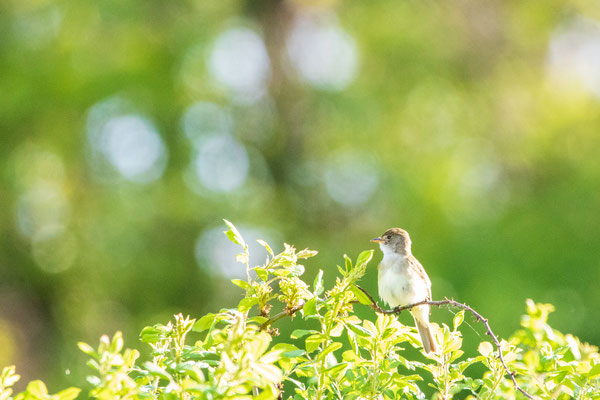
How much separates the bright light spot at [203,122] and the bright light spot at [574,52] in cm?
746

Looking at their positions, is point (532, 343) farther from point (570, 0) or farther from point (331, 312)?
point (570, 0)

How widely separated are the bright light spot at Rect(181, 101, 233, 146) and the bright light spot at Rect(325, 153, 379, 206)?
2237 millimetres

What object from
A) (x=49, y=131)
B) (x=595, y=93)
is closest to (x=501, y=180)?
(x=595, y=93)

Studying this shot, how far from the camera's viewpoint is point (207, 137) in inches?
593

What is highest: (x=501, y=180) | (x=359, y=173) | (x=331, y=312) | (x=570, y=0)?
(x=570, y=0)

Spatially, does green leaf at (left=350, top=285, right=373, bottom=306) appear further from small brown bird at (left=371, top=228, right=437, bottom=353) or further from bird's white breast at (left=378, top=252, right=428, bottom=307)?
bird's white breast at (left=378, top=252, right=428, bottom=307)

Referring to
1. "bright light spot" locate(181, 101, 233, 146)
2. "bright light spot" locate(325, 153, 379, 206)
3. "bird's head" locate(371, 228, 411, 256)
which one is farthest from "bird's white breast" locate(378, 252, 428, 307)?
"bright light spot" locate(181, 101, 233, 146)

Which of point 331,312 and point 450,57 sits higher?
Result: point 450,57

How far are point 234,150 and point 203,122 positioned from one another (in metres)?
0.84

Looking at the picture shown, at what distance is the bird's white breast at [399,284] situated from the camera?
475 centimetres

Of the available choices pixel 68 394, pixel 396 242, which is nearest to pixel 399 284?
pixel 396 242

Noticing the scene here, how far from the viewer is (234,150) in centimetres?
1538

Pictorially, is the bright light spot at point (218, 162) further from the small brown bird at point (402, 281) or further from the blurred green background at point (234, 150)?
the small brown bird at point (402, 281)

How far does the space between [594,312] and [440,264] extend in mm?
2374
